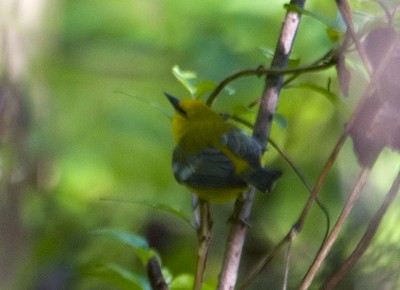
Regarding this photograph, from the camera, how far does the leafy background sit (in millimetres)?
1610

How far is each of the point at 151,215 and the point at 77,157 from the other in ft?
0.95

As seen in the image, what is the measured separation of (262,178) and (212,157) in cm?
32

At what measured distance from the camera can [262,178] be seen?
1.18m

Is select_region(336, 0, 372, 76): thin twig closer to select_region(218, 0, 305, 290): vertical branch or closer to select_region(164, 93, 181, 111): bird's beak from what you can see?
select_region(218, 0, 305, 290): vertical branch

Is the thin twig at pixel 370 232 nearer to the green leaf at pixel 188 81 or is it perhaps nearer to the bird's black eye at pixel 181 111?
the green leaf at pixel 188 81

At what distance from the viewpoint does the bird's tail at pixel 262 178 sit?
1.15m

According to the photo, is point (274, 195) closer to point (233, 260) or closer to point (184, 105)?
point (184, 105)

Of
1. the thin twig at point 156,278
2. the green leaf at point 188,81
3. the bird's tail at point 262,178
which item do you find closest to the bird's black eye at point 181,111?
the bird's tail at point 262,178

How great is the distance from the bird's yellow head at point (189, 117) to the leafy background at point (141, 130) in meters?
0.09

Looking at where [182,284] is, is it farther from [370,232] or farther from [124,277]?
[370,232]

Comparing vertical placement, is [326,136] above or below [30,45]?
below

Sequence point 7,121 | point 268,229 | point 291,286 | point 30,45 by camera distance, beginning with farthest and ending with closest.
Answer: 1. point 268,229
2. point 291,286
3. point 30,45
4. point 7,121

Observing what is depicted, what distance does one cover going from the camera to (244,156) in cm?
130

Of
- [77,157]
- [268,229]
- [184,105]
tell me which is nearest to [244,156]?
[184,105]
